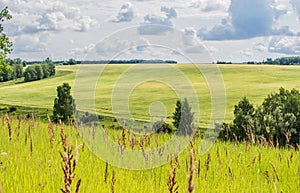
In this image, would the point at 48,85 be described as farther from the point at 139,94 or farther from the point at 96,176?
the point at 96,176

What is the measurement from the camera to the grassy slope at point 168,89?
85188mm

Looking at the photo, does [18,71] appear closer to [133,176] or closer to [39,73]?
[39,73]

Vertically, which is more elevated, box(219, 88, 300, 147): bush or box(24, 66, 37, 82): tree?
box(24, 66, 37, 82): tree

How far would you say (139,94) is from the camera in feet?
313

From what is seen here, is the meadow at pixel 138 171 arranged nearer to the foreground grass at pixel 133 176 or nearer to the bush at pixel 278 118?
the foreground grass at pixel 133 176

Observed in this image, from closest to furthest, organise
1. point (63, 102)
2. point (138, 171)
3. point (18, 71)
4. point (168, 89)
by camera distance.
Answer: point (138, 171)
point (63, 102)
point (168, 89)
point (18, 71)

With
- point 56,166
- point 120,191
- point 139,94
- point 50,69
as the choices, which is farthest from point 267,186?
point 50,69

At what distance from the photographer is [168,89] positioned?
339ft

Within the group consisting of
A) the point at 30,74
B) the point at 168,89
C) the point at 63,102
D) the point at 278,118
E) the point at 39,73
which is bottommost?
the point at 63,102

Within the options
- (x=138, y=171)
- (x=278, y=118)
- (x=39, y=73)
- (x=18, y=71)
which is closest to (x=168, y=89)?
(x=39, y=73)

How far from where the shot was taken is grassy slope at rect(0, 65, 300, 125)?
85188 mm

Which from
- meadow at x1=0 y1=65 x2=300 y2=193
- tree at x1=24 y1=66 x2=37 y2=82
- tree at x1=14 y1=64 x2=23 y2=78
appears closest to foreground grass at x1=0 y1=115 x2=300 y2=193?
meadow at x1=0 y1=65 x2=300 y2=193

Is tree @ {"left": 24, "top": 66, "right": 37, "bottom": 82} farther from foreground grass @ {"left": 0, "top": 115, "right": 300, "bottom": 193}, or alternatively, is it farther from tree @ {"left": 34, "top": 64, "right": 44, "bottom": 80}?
foreground grass @ {"left": 0, "top": 115, "right": 300, "bottom": 193}

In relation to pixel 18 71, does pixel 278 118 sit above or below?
below
